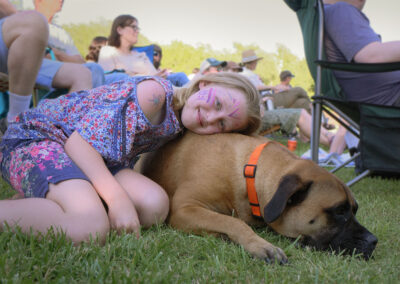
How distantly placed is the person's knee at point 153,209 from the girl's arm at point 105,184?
127 mm

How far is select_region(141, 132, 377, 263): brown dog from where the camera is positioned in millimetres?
1808

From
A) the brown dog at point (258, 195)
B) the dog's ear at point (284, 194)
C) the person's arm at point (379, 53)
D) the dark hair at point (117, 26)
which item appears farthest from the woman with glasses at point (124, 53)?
the dog's ear at point (284, 194)

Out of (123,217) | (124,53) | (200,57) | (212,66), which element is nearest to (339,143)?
(212,66)

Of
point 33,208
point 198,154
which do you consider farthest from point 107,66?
point 33,208

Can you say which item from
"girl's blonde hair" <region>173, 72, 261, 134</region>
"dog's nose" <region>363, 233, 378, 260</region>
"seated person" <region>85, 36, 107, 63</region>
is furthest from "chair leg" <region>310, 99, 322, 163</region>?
"seated person" <region>85, 36, 107, 63</region>

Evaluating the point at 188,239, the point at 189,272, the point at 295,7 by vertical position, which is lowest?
the point at 188,239

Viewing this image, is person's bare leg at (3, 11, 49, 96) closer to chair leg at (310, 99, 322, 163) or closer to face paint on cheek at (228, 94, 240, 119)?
face paint on cheek at (228, 94, 240, 119)

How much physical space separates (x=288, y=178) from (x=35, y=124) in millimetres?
1582

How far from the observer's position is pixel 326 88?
3.98 meters

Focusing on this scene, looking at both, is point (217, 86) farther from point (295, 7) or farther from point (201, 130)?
point (295, 7)

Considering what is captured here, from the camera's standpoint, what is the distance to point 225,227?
1890 millimetres

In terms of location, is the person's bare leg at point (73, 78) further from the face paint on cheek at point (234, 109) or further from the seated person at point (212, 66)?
the seated person at point (212, 66)

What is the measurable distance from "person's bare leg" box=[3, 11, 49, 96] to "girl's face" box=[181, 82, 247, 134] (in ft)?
4.77

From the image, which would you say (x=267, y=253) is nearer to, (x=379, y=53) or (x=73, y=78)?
(x=379, y=53)
